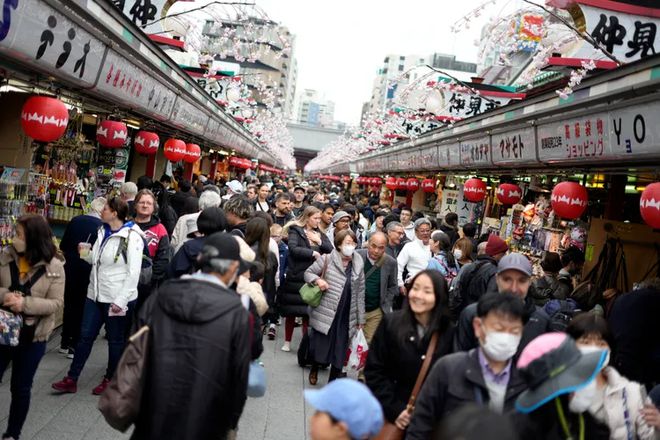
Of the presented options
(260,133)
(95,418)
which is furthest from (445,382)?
(260,133)

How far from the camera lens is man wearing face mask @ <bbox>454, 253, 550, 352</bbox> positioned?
4.25 meters

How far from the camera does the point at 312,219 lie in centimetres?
871

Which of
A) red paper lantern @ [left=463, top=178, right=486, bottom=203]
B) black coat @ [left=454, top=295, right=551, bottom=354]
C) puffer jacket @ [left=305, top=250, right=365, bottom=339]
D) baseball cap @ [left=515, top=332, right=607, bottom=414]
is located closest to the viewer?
baseball cap @ [left=515, top=332, right=607, bottom=414]

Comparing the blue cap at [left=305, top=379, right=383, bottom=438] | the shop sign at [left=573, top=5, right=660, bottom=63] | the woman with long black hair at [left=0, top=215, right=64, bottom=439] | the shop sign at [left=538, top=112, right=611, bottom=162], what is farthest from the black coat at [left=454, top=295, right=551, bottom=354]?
the shop sign at [left=573, top=5, right=660, bottom=63]

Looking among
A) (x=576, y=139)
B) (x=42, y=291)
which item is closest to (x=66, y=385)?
(x=42, y=291)

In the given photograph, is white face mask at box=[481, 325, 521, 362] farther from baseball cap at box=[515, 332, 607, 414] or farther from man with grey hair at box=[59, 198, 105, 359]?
man with grey hair at box=[59, 198, 105, 359]

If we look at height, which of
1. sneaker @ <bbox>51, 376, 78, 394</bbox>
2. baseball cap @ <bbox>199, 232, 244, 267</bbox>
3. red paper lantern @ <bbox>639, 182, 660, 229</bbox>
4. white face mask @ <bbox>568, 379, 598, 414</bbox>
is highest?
red paper lantern @ <bbox>639, 182, 660, 229</bbox>

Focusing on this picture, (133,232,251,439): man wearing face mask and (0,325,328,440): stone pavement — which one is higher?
(133,232,251,439): man wearing face mask

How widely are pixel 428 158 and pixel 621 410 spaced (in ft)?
48.3

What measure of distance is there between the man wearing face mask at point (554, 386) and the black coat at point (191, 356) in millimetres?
1472

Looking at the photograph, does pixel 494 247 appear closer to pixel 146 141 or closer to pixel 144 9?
pixel 144 9

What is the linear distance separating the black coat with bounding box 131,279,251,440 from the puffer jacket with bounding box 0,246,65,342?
155cm

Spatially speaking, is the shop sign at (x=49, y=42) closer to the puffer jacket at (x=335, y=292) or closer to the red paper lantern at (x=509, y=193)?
the puffer jacket at (x=335, y=292)

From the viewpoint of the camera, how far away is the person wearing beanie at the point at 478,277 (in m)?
6.29
